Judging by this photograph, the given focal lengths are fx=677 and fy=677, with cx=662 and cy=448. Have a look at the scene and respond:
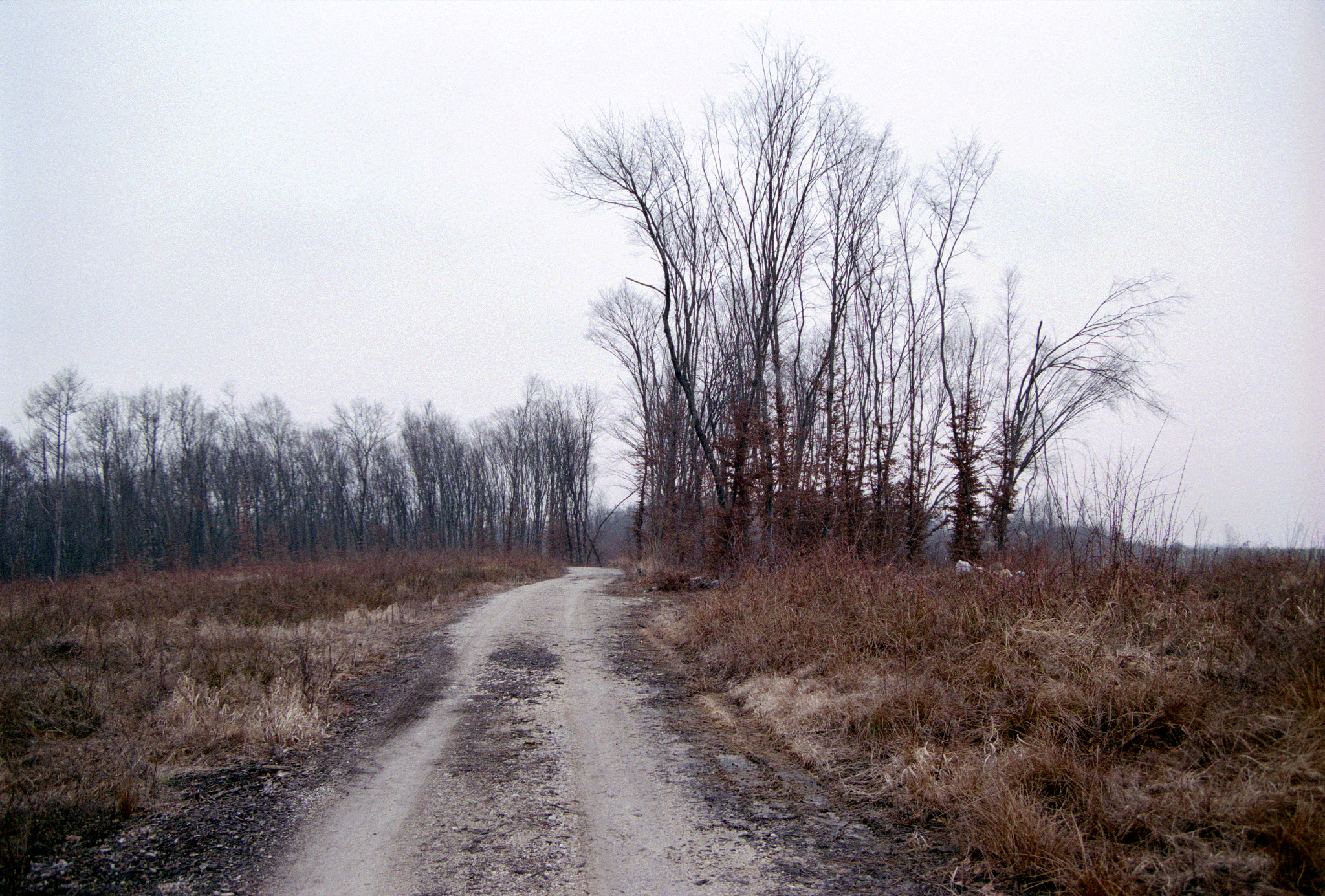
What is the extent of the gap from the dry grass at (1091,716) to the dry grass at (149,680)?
4.70m

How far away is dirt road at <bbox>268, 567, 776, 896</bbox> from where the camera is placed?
11.6 feet

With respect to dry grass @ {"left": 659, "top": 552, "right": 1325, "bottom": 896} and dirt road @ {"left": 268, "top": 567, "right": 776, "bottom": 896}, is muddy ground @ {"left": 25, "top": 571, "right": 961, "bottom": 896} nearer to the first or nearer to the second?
dirt road @ {"left": 268, "top": 567, "right": 776, "bottom": 896}

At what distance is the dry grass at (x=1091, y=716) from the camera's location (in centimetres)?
313

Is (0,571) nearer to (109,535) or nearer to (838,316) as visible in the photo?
(109,535)

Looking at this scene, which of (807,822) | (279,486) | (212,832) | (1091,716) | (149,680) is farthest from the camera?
(279,486)

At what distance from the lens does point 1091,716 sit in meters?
4.44

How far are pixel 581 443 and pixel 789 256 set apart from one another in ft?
137

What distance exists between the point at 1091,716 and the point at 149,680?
839 centimetres

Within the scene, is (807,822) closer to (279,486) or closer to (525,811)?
(525,811)

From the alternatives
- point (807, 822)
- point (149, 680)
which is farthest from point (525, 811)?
point (149, 680)

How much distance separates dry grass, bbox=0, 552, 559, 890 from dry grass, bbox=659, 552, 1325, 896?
470 centimetres

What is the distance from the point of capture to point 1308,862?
2770 mm

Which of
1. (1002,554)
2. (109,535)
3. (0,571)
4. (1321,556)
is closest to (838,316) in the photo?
(1002,554)

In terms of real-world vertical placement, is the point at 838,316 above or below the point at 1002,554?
above
